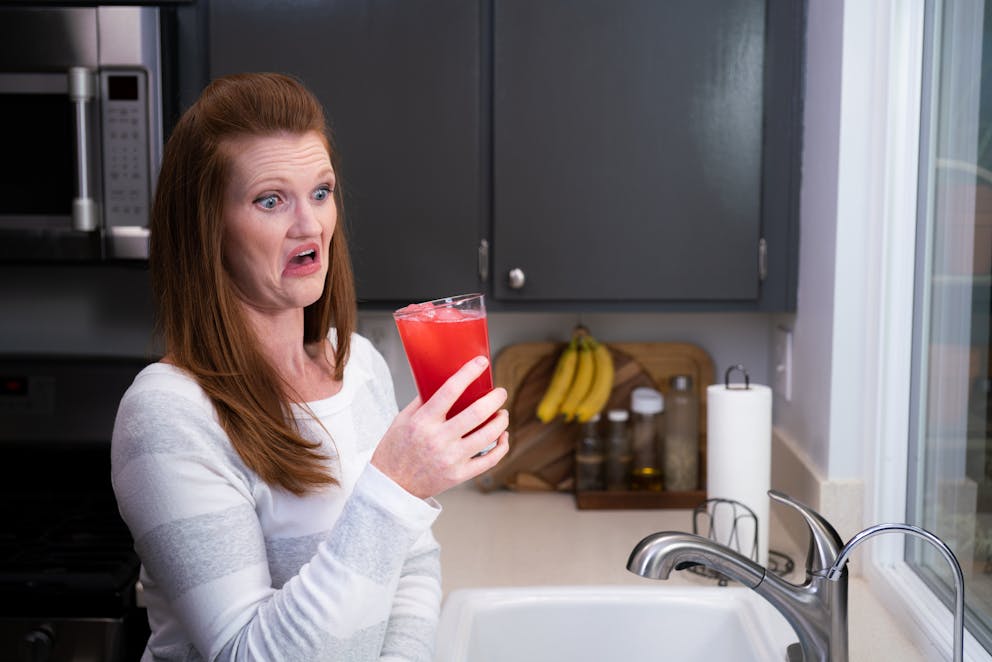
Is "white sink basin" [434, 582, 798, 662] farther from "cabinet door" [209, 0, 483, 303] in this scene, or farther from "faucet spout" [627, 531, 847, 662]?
"cabinet door" [209, 0, 483, 303]

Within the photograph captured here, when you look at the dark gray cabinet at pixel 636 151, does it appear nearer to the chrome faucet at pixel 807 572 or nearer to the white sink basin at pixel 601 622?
the white sink basin at pixel 601 622

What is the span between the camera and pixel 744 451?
174cm

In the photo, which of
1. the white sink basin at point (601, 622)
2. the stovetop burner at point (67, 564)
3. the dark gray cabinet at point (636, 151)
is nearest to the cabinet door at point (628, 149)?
the dark gray cabinet at point (636, 151)

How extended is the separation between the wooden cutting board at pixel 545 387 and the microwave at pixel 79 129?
2.98 feet

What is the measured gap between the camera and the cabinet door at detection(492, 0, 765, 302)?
193 centimetres

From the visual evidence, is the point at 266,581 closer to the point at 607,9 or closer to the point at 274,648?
the point at 274,648

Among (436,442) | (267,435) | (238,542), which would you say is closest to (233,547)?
(238,542)

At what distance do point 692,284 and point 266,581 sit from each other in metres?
1.20

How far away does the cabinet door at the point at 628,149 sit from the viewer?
1928 mm

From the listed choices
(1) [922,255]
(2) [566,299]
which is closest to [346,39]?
(2) [566,299]

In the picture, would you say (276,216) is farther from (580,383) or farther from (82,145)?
(580,383)

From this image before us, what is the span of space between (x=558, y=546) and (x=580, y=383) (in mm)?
440

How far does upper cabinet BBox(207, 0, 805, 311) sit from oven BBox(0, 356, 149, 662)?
0.69 meters

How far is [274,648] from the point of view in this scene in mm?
963
